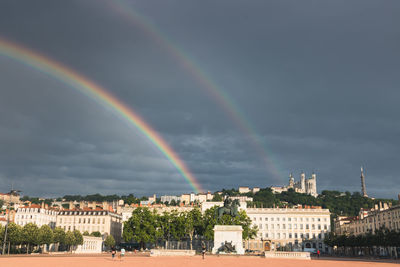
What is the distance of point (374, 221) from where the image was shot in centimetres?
11125

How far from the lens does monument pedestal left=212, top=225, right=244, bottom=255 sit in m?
56.1

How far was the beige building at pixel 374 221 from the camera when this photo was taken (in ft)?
320

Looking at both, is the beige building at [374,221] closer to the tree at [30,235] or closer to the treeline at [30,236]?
the treeline at [30,236]

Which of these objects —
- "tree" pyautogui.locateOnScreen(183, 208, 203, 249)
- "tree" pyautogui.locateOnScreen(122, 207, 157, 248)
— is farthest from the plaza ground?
"tree" pyautogui.locateOnScreen(122, 207, 157, 248)

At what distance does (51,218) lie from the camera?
137125 mm

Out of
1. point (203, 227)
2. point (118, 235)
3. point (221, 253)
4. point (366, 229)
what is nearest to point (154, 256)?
point (221, 253)

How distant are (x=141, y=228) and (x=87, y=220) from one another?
4272 cm

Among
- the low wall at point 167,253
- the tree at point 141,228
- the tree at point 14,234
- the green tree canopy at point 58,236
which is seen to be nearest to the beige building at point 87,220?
the tree at point 141,228

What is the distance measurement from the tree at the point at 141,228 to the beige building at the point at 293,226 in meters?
48.9

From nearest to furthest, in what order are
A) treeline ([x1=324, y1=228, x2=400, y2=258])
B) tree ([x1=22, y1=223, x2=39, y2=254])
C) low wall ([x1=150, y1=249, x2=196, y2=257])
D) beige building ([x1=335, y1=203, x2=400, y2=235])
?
low wall ([x1=150, y1=249, x2=196, y2=257]) → tree ([x1=22, y1=223, x2=39, y2=254]) → treeline ([x1=324, y1=228, x2=400, y2=258]) → beige building ([x1=335, y1=203, x2=400, y2=235])

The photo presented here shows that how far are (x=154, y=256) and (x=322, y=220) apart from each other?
10049 centimetres

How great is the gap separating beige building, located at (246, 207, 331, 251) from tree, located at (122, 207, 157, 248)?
161 ft

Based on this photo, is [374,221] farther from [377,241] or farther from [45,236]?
[45,236]

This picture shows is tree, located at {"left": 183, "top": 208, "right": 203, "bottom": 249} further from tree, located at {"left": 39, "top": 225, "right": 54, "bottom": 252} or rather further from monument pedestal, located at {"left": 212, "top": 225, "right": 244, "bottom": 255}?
monument pedestal, located at {"left": 212, "top": 225, "right": 244, "bottom": 255}
